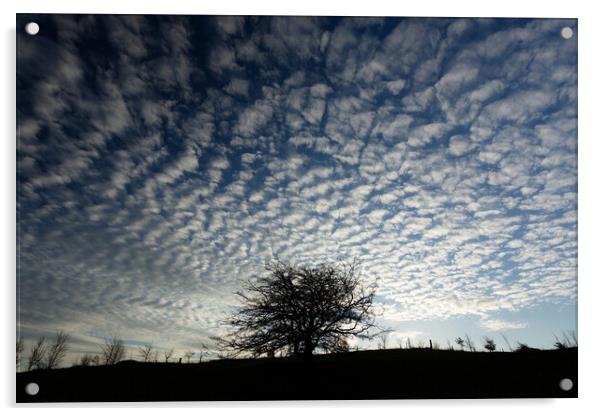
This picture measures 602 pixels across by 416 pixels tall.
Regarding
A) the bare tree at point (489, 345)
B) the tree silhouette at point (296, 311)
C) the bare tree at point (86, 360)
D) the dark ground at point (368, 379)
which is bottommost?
the dark ground at point (368, 379)

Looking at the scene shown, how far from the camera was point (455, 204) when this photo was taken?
530 centimetres

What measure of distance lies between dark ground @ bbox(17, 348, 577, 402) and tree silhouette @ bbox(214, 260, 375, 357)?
0.85 ft

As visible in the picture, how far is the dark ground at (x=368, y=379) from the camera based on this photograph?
4.93m

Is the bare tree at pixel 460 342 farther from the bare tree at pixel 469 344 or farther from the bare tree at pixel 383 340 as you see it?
the bare tree at pixel 383 340

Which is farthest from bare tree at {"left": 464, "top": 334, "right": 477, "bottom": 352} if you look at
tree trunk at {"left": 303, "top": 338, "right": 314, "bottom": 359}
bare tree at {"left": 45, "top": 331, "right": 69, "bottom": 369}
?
bare tree at {"left": 45, "top": 331, "right": 69, "bottom": 369}

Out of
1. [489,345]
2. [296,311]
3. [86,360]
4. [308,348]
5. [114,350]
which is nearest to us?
[86,360]

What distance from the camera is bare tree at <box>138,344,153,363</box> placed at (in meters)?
4.87

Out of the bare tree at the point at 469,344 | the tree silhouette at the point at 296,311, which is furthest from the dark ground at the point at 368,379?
the tree silhouette at the point at 296,311

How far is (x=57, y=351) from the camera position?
4.80 meters

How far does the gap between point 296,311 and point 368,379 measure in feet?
3.55

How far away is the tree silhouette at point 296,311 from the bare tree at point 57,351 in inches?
55.4

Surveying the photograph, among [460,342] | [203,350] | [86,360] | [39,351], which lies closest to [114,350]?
[86,360]

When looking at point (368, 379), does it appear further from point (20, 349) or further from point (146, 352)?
point (20, 349)
